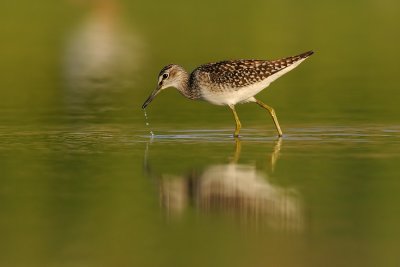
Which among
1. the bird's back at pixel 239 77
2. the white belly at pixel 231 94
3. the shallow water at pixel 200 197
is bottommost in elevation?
the shallow water at pixel 200 197

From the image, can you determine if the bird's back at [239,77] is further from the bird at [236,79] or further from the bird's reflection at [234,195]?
the bird's reflection at [234,195]

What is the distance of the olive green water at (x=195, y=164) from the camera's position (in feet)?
36.1

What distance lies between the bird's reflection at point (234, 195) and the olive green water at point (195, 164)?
29mm

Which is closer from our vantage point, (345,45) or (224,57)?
(224,57)

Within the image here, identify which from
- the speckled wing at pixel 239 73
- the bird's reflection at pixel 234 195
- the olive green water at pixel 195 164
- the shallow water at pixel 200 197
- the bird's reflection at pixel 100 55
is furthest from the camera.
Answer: the bird's reflection at pixel 100 55

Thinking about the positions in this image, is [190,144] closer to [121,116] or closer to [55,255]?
[121,116]

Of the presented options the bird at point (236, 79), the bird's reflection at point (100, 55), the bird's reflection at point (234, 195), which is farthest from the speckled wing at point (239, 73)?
the bird's reflection at point (100, 55)

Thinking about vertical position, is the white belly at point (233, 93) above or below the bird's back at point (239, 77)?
below

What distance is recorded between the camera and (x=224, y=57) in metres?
33.7

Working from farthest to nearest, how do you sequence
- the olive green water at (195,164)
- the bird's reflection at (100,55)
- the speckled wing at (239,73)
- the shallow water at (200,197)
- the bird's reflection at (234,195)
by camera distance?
the bird's reflection at (100,55) < the speckled wing at (239,73) < the bird's reflection at (234,195) < the olive green water at (195,164) < the shallow water at (200,197)

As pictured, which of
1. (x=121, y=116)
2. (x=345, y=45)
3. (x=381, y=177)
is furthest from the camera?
(x=345, y=45)

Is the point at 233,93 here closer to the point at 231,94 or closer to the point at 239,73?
the point at 231,94

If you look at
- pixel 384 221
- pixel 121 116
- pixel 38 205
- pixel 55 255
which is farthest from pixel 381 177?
pixel 121 116

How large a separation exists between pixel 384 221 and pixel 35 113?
38.0 feet
